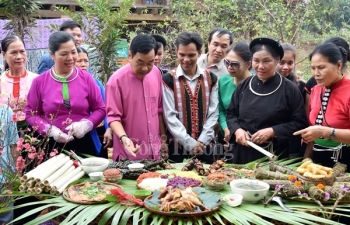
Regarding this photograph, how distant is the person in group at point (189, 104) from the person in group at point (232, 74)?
85 millimetres

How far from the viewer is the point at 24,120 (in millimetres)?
3609

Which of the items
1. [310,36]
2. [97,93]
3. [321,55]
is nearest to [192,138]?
[97,93]

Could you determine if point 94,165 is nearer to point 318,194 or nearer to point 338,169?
point 318,194

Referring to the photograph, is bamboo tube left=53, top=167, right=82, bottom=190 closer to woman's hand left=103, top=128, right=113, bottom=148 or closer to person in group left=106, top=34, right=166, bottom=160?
person in group left=106, top=34, right=166, bottom=160

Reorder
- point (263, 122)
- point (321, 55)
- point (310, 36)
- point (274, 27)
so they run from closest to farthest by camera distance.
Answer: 1. point (321, 55)
2. point (263, 122)
3. point (274, 27)
4. point (310, 36)

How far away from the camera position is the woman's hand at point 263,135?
3.08 m

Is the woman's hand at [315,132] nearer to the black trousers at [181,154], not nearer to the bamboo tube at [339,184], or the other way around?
the bamboo tube at [339,184]

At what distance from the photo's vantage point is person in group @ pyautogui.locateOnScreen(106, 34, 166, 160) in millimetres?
3293

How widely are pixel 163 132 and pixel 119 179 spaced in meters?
1.15

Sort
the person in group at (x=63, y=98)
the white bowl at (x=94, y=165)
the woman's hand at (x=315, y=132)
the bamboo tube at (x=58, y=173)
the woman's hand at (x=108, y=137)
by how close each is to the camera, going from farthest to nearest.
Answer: the woman's hand at (x=108, y=137) < the person in group at (x=63, y=98) < the woman's hand at (x=315, y=132) < the white bowl at (x=94, y=165) < the bamboo tube at (x=58, y=173)

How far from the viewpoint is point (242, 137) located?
3152 mm

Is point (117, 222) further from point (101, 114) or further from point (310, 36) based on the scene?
point (310, 36)

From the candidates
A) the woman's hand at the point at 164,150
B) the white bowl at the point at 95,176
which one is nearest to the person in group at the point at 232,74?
the woman's hand at the point at 164,150

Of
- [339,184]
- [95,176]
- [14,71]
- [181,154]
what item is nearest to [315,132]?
[339,184]
